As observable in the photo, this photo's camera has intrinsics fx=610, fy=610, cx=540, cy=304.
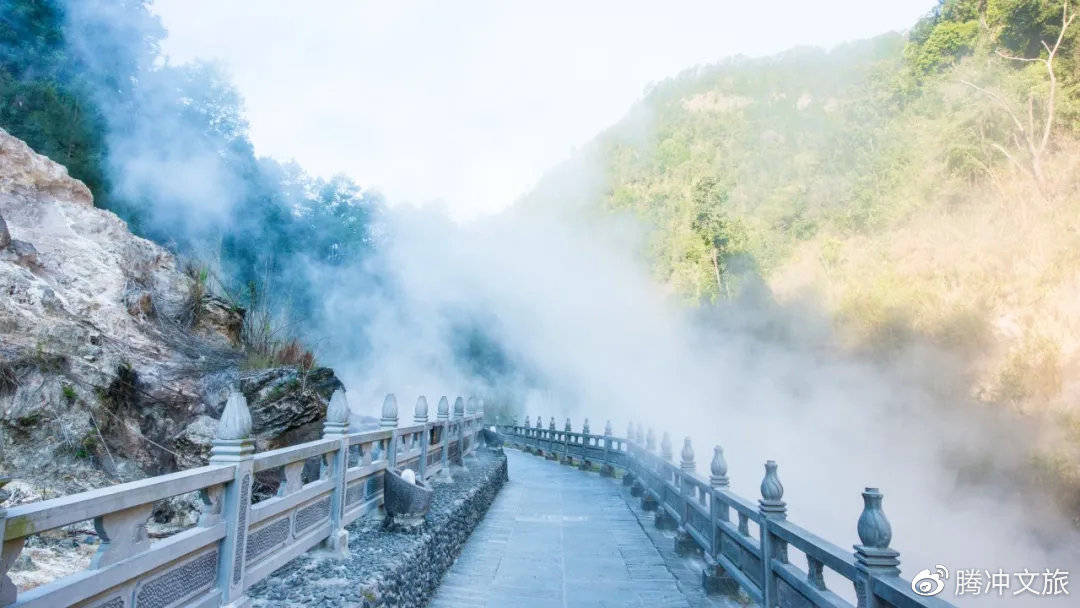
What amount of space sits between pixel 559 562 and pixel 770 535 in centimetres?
327

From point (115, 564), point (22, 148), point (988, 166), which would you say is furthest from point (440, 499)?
point (988, 166)

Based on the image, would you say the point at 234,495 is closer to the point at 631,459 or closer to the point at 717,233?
the point at 631,459

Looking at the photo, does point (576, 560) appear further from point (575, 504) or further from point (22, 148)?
point (22, 148)

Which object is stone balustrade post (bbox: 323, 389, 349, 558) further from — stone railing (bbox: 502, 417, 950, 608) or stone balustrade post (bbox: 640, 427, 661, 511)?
stone balustrade post (bbox: 640, 427, 661, 511)

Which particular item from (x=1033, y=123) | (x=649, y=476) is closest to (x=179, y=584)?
(x=649, y=476)

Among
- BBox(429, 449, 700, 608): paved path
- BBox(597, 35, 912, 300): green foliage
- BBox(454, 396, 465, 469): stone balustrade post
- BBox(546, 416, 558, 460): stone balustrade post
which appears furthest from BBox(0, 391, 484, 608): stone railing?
BBox(597, 35, 912, 300): green foliage

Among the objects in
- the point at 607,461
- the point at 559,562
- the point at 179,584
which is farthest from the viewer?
the point at 607,461

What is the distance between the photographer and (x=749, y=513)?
535 cm

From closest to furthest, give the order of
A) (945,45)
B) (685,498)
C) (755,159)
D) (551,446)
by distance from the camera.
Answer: (685,498)
(551,446)
(945,45)
(755,159)

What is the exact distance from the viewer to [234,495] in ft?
11.6

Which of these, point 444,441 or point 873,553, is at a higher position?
point 873,553

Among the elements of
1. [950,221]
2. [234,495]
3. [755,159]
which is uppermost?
[755,159]

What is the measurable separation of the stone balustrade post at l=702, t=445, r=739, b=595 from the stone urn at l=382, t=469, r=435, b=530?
118 inches

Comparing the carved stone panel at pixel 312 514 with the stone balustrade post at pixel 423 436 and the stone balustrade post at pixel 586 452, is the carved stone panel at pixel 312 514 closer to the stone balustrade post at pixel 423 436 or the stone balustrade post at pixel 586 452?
the stone balustrade post at pixel 423 436
